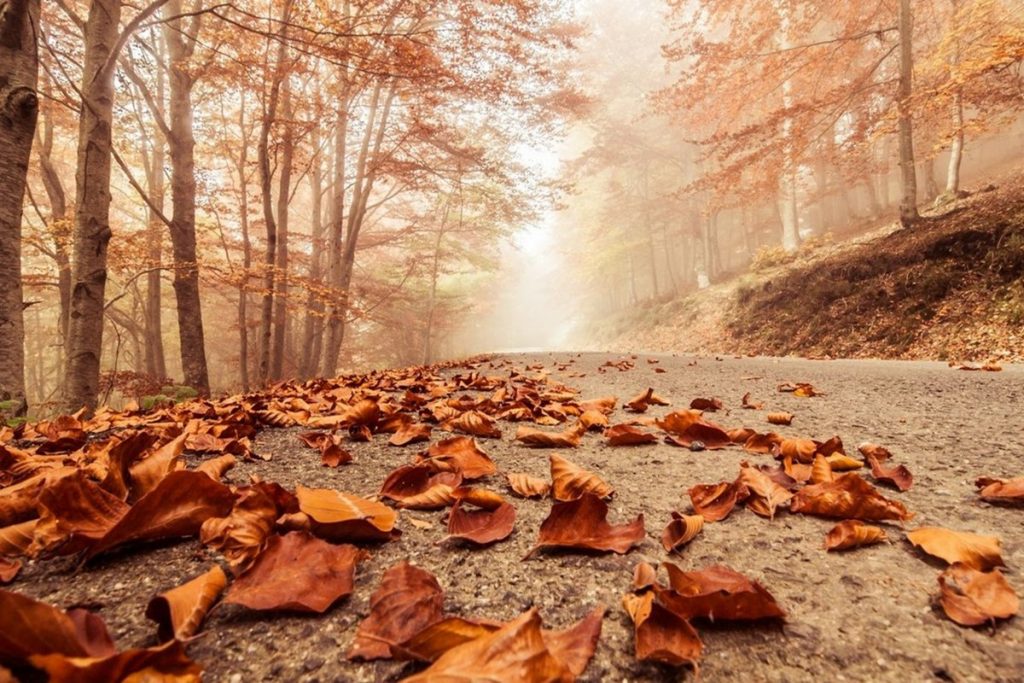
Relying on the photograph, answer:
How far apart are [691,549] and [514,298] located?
56878 mm

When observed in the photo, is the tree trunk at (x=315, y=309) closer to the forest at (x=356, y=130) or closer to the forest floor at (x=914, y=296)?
the forest at (x=356, y=130)

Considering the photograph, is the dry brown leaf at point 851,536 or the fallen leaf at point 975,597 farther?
the dry brown leaf at point 851,536

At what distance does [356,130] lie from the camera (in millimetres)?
10680

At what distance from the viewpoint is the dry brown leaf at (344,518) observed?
3.00 ft

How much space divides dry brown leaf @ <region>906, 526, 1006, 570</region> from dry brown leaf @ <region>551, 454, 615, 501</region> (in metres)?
0.63

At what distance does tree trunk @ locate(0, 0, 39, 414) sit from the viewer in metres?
3.12

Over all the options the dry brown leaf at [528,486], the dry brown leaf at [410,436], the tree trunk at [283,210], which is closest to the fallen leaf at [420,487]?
the dry brown leaf at [528,486]

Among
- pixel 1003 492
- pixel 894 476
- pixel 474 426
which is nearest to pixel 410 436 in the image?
pixel 474 426

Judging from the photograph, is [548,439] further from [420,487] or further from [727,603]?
[727,603]

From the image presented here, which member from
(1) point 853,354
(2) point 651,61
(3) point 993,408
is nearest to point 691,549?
(3) point 993,408

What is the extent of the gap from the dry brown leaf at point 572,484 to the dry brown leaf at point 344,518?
1.48 ft

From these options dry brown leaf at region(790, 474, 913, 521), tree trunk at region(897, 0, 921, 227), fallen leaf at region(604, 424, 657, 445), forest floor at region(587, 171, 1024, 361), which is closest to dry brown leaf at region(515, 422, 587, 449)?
fallen leaf at region(604, 424, 657, 445)

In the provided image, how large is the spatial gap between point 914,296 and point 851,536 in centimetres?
795

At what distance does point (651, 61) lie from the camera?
2120 centimetres
